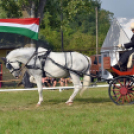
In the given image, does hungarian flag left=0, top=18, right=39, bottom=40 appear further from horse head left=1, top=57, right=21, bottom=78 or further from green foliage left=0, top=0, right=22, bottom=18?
green foliage left=0, top=0, right=22, bottom=18

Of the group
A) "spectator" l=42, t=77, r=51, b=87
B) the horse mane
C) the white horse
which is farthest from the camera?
"spectator" l=42, t=77, r=51, b=87

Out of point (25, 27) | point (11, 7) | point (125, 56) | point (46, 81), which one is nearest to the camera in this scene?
point (125, 56)

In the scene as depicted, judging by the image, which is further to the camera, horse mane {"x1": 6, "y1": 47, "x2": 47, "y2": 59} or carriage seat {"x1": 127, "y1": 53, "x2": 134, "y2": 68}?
horse mane {"x1": 6, "y1": 47, "x2": 47, "y2": 59}

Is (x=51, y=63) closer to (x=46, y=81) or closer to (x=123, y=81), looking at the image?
(x=123, y=81)

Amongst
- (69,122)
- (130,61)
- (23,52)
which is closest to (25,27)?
(23,52)

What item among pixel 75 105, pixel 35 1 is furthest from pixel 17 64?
pixel 35 1

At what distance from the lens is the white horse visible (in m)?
11.2

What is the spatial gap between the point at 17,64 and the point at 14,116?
3.16 m

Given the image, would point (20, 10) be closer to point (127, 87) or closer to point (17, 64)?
point (17, 64)

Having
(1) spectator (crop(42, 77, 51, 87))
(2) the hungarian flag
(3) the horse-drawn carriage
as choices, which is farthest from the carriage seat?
(1) spectator (crop(42, 77, 51, 87))

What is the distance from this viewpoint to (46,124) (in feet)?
24.4

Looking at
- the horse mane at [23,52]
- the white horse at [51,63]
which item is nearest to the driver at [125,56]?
the white horse at [51,63]

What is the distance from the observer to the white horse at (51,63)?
11211 mm

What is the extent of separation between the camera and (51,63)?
11.2 metres
